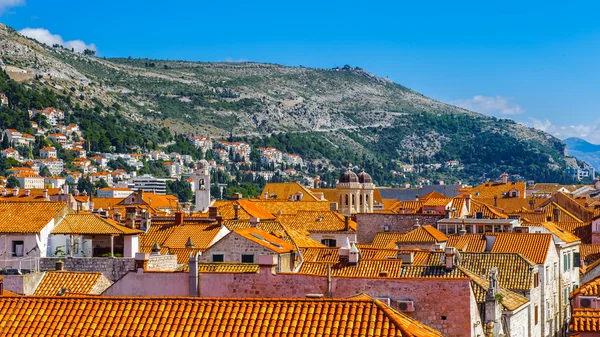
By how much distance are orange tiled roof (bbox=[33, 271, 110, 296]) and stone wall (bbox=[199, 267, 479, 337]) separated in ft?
20.3

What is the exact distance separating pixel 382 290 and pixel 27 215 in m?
20.0

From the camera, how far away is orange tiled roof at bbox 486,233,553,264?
49356 mm

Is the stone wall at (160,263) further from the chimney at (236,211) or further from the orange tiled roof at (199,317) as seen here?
the chimney at (236,211)

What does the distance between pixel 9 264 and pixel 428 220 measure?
33.5m

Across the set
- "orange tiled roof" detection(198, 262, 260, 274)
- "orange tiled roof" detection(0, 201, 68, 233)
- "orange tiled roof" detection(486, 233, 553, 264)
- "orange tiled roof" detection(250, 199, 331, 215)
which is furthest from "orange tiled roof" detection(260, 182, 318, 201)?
"orange tiled roof" detection(198, 262, 260, 274)

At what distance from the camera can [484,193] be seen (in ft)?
440

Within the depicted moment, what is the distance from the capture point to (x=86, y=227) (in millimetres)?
42812

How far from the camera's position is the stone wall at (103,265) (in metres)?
38.3

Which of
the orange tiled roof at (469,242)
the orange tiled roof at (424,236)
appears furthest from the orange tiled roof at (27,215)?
the orange tiled roof at (424,236)

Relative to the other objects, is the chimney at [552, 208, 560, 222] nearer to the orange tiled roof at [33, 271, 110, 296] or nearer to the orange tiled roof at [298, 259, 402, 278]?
the orange tiled roof at [298, 259, 402, 278]

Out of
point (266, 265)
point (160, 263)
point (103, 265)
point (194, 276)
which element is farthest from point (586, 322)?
point (103, 265)

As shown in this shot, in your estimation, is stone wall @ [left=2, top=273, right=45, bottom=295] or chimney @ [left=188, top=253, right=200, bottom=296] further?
stone wall @ [left=2, top=273, right=45, bottom=295]

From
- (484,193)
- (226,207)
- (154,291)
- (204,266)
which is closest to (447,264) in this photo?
(204,266)

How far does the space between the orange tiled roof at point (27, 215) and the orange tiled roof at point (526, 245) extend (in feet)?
68.6
